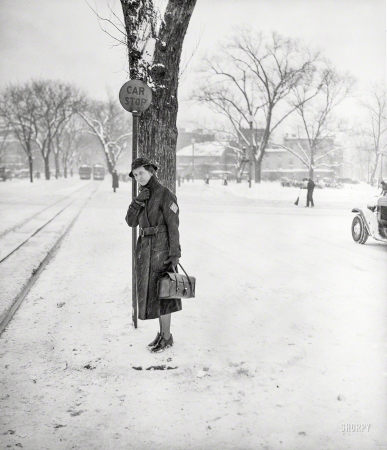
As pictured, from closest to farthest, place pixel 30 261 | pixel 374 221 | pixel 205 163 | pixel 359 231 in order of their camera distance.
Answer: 1. pixel 30 261
2. pixel 374 221
3. pixel 359 231
4. pixel 205 163

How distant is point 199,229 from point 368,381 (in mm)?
8749

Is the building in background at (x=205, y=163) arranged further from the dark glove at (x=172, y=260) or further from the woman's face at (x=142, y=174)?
the dark glove at (x=172, y=260)

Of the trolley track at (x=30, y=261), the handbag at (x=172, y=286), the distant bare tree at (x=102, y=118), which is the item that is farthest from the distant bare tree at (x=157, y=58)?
the distant bare tree at (x=102, y=118)

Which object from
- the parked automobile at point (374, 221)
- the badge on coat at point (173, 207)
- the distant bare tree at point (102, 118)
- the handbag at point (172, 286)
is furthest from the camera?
the distant bare tree at point (102, 118)

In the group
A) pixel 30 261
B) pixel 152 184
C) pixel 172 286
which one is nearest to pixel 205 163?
pixel 30 261

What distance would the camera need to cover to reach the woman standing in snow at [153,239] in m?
3.68

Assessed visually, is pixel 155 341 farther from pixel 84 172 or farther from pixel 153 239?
pixel 84 172

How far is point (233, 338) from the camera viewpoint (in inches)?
166

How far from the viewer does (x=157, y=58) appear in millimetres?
4773

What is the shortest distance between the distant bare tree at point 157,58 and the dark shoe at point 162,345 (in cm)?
218

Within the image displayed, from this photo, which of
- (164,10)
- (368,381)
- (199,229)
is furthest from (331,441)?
(199,229)

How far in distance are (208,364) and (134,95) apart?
2764mm

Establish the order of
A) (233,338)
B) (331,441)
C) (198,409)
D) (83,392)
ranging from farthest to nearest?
(233,338) < (83,392) < (198,409) < (331,441)

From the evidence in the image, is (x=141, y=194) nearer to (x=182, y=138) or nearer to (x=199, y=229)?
(x=199, y=229)
